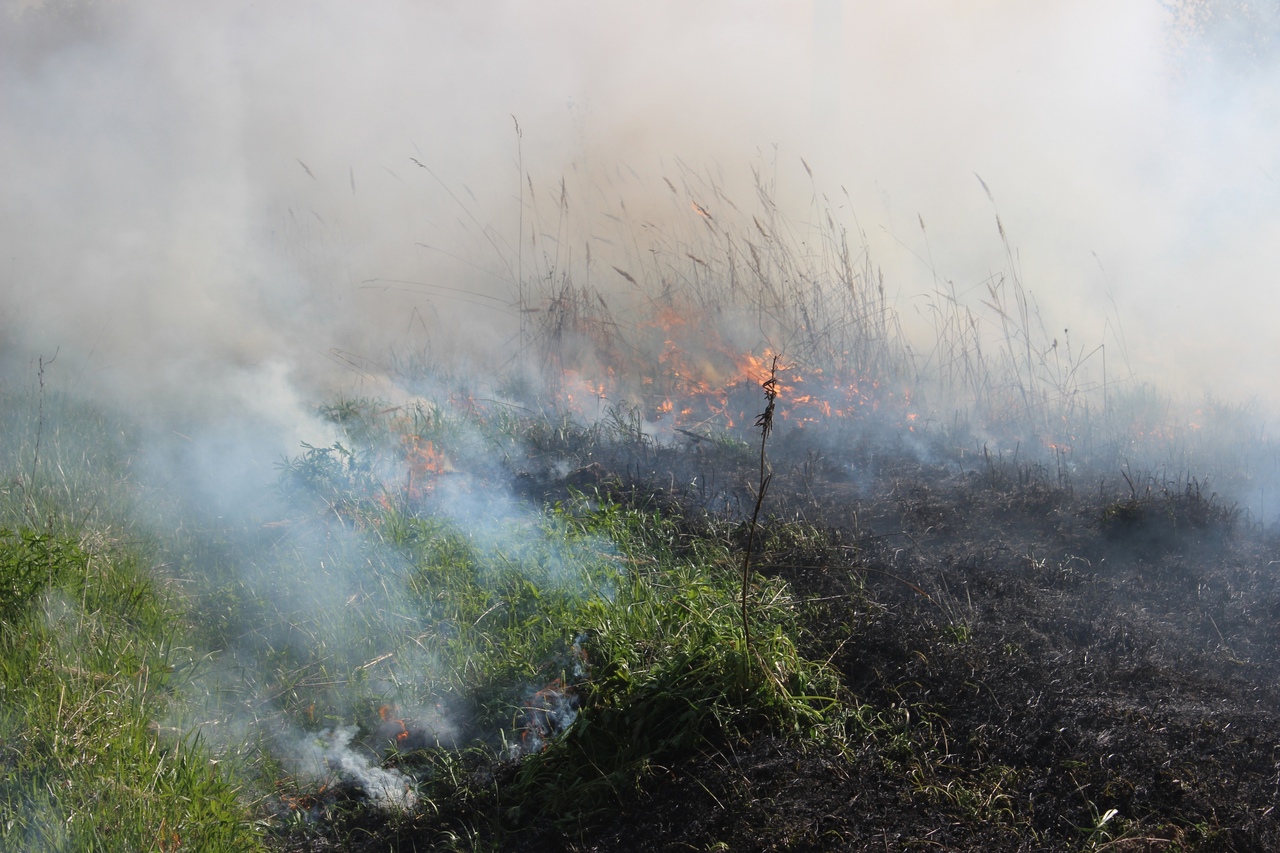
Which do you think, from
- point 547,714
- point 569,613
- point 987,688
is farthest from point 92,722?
point 987,688

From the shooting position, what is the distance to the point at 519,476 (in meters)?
5.43

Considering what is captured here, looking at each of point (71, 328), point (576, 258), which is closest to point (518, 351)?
point (576, 258)

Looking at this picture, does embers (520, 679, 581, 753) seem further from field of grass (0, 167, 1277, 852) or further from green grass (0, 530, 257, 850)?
green grass (0, 530, 257, 850)

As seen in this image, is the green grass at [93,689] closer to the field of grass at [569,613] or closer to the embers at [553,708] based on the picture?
the field of grass at [569,613]

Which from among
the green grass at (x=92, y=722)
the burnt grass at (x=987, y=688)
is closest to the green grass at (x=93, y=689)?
the green grass at (x=92, y=722)

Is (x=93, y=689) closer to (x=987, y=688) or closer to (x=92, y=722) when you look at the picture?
(x=92, y=722)

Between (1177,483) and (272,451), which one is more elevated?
(1177,483)

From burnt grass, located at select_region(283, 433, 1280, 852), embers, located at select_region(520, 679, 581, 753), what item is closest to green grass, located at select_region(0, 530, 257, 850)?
burnt grass, located at select_region(283, 433, 1280, 852)

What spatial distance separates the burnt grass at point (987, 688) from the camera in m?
2.60

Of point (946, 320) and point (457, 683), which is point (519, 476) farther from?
point (946, 320)

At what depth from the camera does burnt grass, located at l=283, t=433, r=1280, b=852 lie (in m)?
2.60

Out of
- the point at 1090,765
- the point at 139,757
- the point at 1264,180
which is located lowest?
the point at 139,757

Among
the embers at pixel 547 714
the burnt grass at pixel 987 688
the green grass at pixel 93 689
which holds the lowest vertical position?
the green grass at pixel 93 689

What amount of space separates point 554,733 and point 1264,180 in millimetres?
10720
